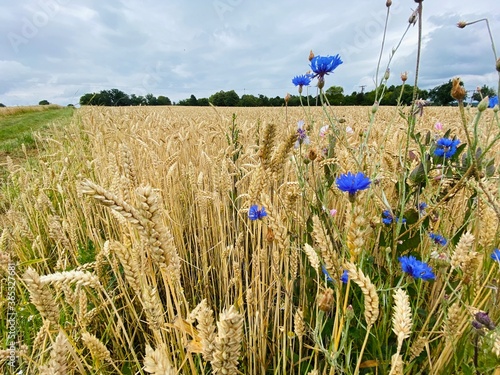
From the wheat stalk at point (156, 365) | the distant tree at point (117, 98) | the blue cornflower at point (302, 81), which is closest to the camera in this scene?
the wheat stalk at point (156, 365)

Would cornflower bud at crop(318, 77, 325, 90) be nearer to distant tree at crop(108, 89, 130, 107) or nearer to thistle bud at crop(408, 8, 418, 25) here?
thistle bud at crop(408, 8, 418, 25)

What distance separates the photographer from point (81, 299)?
0.79 metres

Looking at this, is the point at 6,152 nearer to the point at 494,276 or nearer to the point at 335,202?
the point at 335,202

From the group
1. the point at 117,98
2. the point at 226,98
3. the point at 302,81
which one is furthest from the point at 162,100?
the point at 302,81

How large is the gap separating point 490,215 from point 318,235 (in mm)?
435

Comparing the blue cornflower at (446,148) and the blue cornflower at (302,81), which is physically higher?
the blue cornflower at (302,81)

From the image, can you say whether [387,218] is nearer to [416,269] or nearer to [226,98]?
[416,269]

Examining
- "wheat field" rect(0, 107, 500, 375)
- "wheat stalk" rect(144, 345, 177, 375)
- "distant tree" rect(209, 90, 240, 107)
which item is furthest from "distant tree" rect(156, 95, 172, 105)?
"wheat stalk" rect(144, 345, 177, 375)

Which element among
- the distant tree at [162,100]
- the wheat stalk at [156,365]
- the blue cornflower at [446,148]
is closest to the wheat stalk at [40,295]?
the wheat stalk at [156,365]

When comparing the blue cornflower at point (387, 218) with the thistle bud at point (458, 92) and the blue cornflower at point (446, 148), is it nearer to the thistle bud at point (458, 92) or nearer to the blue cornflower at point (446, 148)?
the blue cornflower at point (446, 148)

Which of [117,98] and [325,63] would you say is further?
[117,98]

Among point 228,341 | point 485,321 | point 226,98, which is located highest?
point 226,98

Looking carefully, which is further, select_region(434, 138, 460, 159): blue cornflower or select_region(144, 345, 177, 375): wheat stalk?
select_region(434, 138, 460, 159): blue cornflower

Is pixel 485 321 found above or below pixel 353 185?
below
